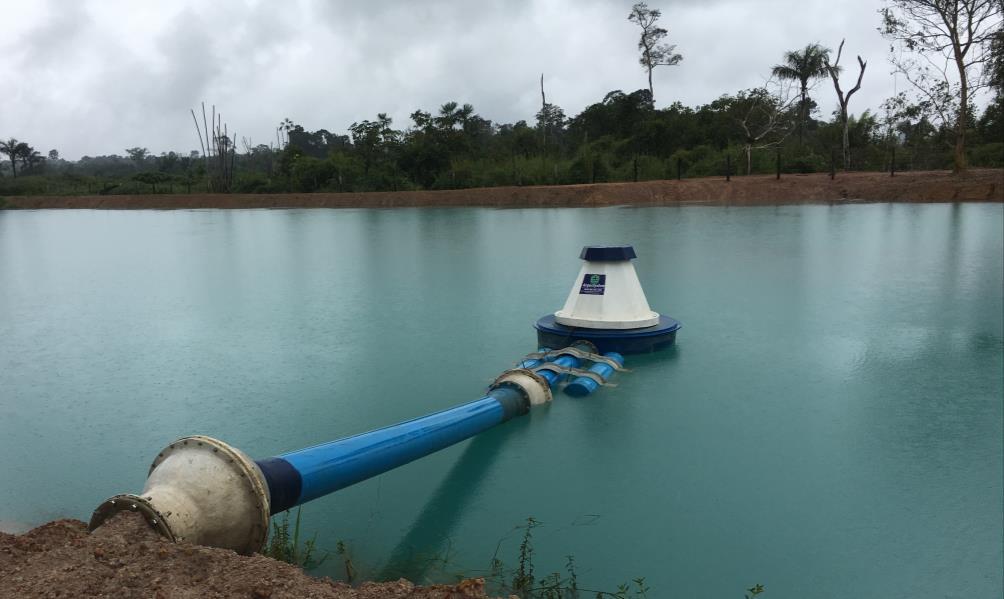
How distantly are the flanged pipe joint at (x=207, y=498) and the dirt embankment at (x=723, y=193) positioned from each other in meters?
20.0

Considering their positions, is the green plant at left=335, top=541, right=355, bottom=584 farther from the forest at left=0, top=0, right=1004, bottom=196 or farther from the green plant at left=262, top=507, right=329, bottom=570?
the forest at left=0, top=0, right=1004, bottom=196

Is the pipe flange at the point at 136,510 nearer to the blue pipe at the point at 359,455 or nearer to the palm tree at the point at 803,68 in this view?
the blue pipe at the point at 359,455

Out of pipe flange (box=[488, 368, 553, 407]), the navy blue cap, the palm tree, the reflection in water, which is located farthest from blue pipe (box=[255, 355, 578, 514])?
the palm tree

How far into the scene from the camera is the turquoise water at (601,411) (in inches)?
105

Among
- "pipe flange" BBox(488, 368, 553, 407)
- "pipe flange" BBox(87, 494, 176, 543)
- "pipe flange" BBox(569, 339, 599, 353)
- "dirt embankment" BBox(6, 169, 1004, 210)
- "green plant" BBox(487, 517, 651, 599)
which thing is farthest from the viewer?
"dirt embankment" BBox(6, 169, 1004, 210)

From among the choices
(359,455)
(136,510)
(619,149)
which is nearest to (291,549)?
(359,455)

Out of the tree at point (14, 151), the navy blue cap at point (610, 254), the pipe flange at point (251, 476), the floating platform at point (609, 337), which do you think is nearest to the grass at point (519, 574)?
the pipe flange at point (251, 476)

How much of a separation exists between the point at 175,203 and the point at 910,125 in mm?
32208

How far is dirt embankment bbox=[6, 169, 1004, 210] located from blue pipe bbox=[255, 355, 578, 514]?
61.3 feet

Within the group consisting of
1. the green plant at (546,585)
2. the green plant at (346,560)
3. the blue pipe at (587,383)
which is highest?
the blue pipe at (587,383)

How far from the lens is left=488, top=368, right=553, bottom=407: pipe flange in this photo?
4.11 meters

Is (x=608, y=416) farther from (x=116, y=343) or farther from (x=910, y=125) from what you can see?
(x=910, y=125)

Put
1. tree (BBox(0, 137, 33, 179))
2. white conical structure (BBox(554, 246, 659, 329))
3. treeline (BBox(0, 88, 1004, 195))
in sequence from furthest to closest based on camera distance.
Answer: tree (BBox(0, 137, 33, 179)), treeline (BBox(0, 88, 1004, 195)), white conical structure (BBox(554, 246, 659, 329))

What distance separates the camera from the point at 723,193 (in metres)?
22.0
